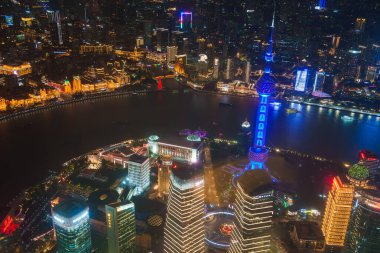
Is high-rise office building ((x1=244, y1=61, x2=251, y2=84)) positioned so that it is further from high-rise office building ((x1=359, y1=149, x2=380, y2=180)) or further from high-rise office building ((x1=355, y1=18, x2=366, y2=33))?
A: high-rise office building ((x1=359, y1=149, x2=380, y2=180))

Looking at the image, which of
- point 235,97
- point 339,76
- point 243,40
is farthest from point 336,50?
point 235,97

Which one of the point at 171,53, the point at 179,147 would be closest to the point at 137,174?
the point at 179,147

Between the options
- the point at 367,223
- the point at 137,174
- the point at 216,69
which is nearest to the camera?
the point at 367,223

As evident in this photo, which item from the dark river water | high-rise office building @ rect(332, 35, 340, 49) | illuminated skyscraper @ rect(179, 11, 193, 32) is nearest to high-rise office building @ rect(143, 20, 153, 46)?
illuminated skyscraper @ rect(179, 11, 193, 32)

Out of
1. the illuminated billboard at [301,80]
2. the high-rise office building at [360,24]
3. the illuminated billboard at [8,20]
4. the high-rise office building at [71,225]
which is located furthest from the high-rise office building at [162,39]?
the high-rise office building at [71,225]

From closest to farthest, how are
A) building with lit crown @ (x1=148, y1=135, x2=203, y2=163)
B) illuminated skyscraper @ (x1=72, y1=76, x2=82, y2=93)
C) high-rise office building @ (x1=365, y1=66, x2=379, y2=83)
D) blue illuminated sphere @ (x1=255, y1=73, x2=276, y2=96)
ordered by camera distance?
blue illuminated sphere @ (x1=255, y1=73, x2=276, y2=96)
building with lit crown @ (x1=148, y1=135, x2=203, y2=163)
illuminated skyscraper @ (x1=72, y1=76, x2=82, y2=93)
high-rise office building @ (x1=365, y1=66, x2=379, y2=83)

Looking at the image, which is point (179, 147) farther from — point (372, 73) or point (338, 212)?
point (372, 73)

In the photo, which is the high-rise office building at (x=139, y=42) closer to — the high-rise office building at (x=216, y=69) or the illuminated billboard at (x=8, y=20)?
the high-rise office building at (x=216, y=69)
